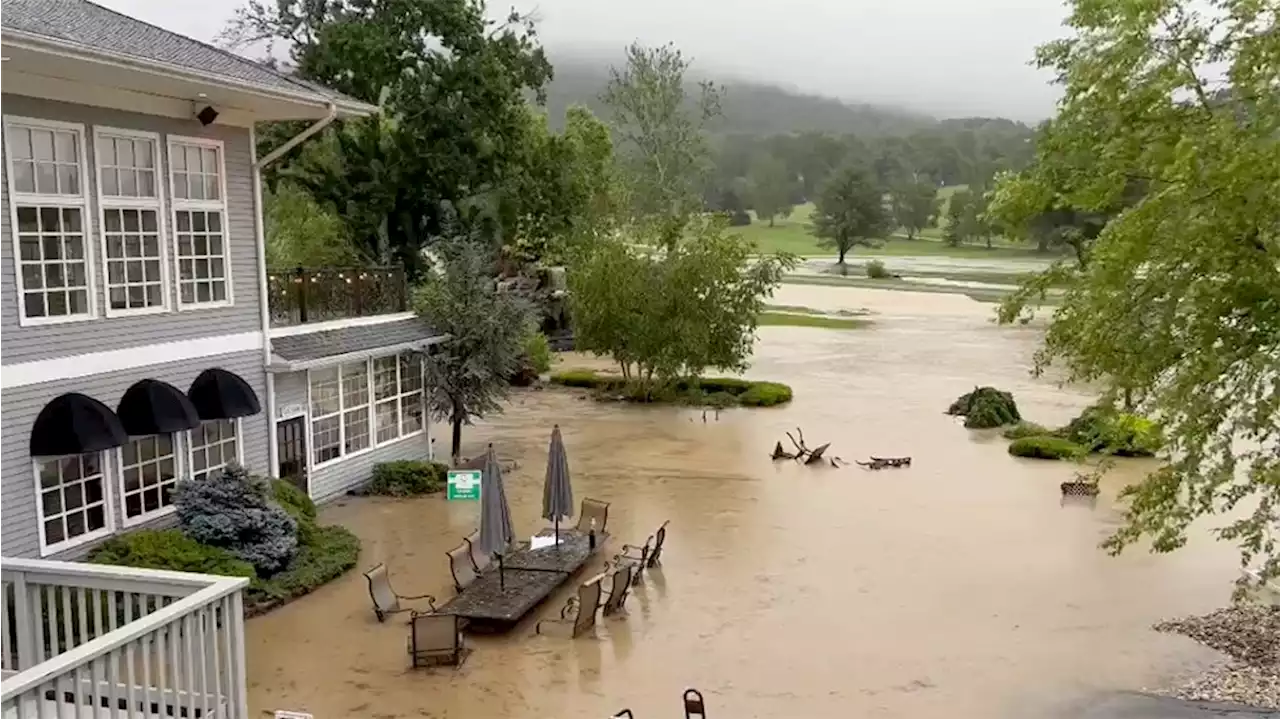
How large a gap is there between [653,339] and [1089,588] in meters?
19.0

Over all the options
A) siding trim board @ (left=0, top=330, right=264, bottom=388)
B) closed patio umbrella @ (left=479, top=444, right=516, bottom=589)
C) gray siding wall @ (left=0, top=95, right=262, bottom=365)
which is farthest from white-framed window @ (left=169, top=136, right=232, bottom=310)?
closed patio umbrella @ (left=479, top=444, right=516, bottom=589)

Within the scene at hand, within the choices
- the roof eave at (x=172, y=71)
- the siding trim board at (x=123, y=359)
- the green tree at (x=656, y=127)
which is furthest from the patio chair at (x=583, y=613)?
the green tree at (x=656, y=127)

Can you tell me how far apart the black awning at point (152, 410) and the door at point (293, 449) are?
3599 millimetres

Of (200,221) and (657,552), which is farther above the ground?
(200,221)

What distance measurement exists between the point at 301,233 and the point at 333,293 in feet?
66.0

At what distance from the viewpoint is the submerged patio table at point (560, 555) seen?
15820 mm

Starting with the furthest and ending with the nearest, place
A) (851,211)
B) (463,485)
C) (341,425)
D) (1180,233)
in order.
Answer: (851,211) → (341,425) → (463,485) → (1180,233)

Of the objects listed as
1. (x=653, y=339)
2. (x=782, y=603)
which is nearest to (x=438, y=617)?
(x=782, y=603)

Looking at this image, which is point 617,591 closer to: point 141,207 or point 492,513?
point 492,513

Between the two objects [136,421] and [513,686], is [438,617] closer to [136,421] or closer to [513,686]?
[513,686]

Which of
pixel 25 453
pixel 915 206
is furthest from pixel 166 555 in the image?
pixel 915 206

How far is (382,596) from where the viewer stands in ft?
47.4

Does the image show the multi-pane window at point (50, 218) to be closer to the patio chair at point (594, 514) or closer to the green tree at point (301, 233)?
the patio chair at point (594, 514)

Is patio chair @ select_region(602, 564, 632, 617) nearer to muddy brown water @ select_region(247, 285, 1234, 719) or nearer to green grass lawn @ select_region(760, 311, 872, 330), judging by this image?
muddy brown water @ select_region(247, 285, 1234, 719)
